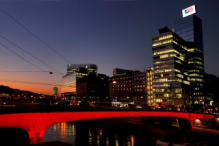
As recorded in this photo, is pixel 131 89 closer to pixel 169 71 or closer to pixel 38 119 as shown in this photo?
pixel 169 71

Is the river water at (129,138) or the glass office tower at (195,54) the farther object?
the glass office tower at (195,54)

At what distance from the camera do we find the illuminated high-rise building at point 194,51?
16970cm

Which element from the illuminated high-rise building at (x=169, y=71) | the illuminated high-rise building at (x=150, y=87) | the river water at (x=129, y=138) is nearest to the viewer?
the river water at (x=129, y=138)

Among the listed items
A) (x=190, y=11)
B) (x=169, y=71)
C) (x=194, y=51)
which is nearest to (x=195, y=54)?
(x=194, y=51)

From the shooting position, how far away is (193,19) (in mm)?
189125

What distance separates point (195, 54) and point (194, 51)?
2753 mm

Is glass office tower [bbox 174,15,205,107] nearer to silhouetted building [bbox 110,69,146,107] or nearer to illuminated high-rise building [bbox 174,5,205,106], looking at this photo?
illuminated high-rise building [bbox 174,5,205,106]

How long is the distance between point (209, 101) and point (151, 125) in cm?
12364

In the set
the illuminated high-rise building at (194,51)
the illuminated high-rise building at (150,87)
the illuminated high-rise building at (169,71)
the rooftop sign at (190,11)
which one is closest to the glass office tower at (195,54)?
the illuminated high-rise building at (194,51)

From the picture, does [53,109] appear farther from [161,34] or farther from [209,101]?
[209,101]

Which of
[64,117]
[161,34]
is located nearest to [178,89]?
[161,34]

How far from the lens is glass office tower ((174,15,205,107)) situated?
169 m

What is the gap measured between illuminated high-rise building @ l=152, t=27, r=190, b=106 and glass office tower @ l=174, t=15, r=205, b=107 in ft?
55.3

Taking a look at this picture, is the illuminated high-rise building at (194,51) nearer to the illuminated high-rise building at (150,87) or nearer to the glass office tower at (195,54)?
the glass office tower at (195,54)
